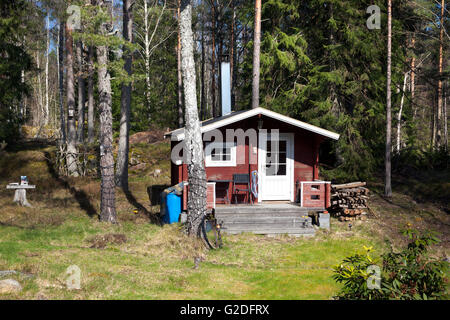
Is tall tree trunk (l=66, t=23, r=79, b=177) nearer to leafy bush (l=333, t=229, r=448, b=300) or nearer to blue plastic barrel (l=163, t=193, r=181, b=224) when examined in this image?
blue plastic barrel (l=163, t=193, r=181, b=224)

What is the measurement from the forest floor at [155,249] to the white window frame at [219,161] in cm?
261

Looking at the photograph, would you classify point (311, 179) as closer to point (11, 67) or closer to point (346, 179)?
point (346, 179)

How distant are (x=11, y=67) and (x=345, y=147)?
1481 cm

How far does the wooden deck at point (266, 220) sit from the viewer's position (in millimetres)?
11719

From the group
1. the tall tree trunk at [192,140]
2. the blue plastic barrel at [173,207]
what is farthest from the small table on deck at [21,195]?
the tall tree trunk at [192,140]

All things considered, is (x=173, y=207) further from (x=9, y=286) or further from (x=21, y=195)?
(x=9, y=286)

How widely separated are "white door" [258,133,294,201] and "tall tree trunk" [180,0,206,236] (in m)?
3.71

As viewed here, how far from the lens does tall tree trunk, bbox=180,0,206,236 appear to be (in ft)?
33.4

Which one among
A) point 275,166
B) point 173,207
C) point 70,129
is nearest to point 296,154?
point 275,166

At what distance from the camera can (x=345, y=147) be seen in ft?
54.7

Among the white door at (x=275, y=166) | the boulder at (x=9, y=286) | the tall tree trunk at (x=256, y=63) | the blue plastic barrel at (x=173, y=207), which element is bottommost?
the boulder at (x=9, y=286)

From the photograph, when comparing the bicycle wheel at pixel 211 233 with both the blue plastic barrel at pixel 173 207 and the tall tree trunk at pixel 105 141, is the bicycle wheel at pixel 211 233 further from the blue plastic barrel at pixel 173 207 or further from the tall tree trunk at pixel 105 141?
the tall tree trunk at pixel 105 141
